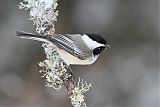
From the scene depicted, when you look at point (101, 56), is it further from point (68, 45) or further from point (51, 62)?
point (51, 62)

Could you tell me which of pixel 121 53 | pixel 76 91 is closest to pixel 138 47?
pixel 121 53

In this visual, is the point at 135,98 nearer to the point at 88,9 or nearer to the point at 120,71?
the point at 120,71

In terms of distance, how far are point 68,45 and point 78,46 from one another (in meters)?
0.06

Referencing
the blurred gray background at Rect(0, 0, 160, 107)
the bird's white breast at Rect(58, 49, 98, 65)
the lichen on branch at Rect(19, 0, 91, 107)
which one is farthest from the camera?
the blurred gray background at Rect(0, 0, 160, 107)

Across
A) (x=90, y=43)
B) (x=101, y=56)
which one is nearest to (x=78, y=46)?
(x=90, y=43)

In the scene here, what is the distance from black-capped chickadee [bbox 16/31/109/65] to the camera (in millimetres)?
1619

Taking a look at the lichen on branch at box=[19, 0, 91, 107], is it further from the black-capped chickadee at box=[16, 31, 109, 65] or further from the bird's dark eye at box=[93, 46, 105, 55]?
the bird's dark eye at box=[93, 46, 105, 55]

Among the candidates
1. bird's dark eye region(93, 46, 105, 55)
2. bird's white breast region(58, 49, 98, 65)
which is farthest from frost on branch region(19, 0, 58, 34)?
bird's dark eye region(93, 46, 105, 55)

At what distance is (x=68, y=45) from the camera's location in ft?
5.46

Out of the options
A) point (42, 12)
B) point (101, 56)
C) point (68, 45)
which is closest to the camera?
point (42, 12)

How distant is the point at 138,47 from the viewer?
371cm

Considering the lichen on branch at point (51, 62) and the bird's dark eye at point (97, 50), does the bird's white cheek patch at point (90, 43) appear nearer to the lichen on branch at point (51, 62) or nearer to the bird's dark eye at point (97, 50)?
the bird's dark eye at point (97, 50)

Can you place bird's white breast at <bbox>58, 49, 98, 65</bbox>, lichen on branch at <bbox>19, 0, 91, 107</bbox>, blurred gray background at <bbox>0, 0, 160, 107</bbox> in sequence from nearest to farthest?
lichen on branch at <bbox>19, 0, 91, 107</bbox>, bird's white breast at <bbox>58, 49, 98, 65</bbox>, blurred gray background at <bbox>0, 0, 160, 107</bbox>

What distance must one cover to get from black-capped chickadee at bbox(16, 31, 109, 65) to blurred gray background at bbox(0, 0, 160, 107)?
5.58 ft
